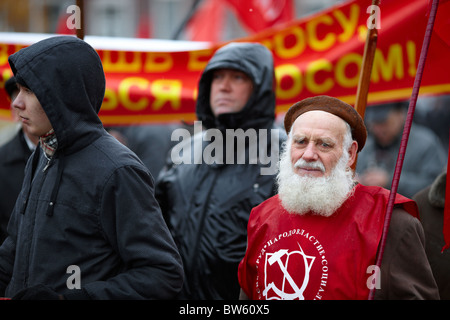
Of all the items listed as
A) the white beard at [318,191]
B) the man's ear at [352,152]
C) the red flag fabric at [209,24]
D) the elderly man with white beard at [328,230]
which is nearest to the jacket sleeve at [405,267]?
the elderly man with white beard at [328,230]

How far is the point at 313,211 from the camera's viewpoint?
2734 mm

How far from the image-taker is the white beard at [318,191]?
2.69 metres

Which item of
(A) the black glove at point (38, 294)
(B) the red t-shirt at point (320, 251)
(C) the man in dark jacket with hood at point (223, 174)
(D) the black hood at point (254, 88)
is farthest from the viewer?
(D) the black hood at point (254, 88)

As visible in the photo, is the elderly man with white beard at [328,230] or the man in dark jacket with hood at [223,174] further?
the man in dark jacket with hood at [223,174]

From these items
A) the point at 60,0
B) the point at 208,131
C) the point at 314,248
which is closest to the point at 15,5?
the point at 60,0

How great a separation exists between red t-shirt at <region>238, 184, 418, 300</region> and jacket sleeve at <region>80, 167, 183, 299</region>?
435mm

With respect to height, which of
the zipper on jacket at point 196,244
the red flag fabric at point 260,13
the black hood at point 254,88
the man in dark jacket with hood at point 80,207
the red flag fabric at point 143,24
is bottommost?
the zipper on jacket at point 196,244

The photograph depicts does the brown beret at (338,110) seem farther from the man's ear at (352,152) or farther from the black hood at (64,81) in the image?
the black hood at (64,81)

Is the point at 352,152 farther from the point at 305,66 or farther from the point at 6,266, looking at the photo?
the point at 305,66

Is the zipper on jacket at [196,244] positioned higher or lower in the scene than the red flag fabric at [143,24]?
lower

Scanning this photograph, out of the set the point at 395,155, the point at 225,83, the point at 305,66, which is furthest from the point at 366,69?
the point at 395,155

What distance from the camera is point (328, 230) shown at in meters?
2.65

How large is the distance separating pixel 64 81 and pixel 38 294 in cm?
75

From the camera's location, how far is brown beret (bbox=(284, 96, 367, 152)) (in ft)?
9.16
